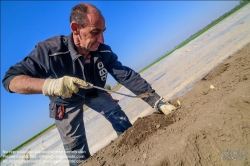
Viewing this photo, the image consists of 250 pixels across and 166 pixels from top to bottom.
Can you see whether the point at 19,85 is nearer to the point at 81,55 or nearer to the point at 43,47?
the point at 43,47

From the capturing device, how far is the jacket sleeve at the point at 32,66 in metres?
2.08

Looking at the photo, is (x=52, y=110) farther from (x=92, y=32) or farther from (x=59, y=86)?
(x=92, y=32)

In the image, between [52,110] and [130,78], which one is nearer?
[52,110]

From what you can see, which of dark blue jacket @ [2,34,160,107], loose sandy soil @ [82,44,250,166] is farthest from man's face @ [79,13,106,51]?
loose sandy soil @ [82,44,250,166]

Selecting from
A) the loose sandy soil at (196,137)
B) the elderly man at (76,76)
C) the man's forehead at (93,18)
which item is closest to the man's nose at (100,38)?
the elderly man at (76,76)

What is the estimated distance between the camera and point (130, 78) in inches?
112

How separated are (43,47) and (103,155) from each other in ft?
5.26

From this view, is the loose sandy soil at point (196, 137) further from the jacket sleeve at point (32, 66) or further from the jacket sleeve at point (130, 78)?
the jacket sleeve at point (32, 66)

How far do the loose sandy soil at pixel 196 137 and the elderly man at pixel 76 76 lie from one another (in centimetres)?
55

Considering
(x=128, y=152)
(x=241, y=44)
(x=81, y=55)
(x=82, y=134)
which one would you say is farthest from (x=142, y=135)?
(x=241, y=44)

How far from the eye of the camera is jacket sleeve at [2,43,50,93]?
2.08m

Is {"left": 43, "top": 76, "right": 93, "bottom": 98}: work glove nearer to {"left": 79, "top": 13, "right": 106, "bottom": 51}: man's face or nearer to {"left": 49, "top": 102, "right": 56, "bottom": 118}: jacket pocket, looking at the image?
{"left": 79, "top": 13, "right": 106, "bottom": 51}: man's face

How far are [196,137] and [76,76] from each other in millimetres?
1824

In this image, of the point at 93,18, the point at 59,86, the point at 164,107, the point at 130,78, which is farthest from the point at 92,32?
the point at 164,107
